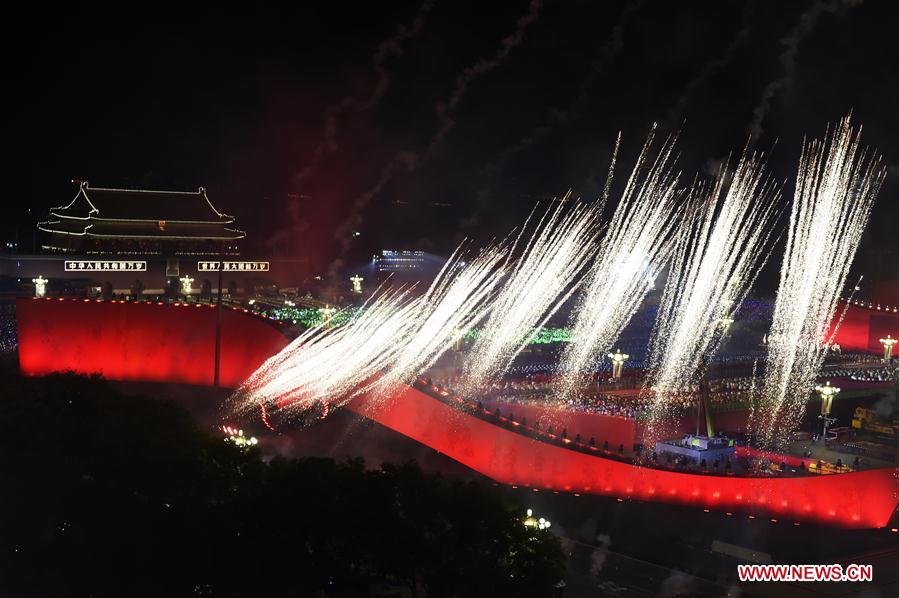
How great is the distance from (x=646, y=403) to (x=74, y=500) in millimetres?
13474

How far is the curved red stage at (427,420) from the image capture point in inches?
779

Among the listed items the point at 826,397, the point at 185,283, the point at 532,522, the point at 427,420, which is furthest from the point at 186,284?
the point at 532,522

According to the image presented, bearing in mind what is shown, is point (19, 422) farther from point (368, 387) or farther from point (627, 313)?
point (627, 313)

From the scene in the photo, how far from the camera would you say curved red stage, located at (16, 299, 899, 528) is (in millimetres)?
19781

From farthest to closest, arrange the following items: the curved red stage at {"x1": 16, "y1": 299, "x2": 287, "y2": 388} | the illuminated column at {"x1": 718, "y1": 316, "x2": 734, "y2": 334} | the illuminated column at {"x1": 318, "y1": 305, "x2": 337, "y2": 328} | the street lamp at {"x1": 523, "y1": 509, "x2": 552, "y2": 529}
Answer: the illuminated column at {"x1": 718, "y1": 316, "x2": 734, "y2": 334}, the illuminated column at {"x1": 318, "y1": 305, "x2": 337, "y2": 328}, the curved red stage at {"x1": 16, "y1": 299, "x2": 287, "y2": 388}, the street lamp at {"x1": 523, "y1": 509, "x2": 552, "y2": 529}

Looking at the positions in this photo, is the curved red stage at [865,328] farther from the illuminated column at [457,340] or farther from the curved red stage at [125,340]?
the curved red stage at [125,340]

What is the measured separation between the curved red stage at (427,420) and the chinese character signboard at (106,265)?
220 inches

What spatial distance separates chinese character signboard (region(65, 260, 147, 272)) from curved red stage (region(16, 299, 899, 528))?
5.59m

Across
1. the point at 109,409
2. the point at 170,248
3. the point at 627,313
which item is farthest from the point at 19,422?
the point at 627,313

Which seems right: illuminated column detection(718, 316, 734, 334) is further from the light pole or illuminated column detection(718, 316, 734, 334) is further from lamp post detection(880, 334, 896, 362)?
the light pole

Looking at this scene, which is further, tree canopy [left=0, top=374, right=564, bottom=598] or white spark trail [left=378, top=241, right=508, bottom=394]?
white spark trail [left=378, top=241, right=508, bottom=394]

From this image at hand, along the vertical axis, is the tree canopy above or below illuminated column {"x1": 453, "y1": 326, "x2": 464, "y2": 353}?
below

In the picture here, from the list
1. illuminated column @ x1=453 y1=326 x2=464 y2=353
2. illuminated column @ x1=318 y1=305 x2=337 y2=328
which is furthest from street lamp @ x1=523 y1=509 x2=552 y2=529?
illuminated column @ x1=453 y1=326 x2=464 y2=353

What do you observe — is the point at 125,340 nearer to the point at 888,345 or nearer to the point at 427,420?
the point at 427,420
